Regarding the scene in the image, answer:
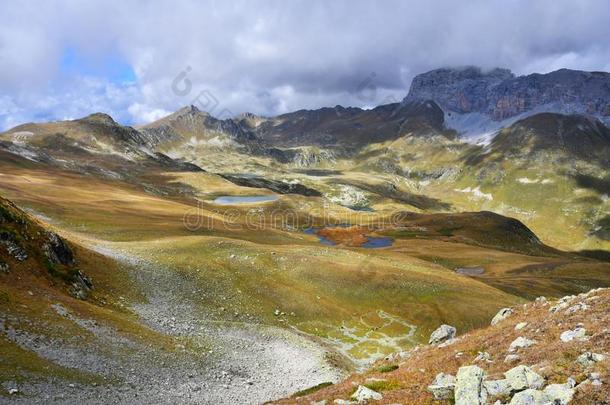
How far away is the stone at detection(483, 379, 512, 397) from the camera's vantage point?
1710 cm

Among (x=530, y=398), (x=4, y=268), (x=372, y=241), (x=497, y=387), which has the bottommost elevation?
(x=372, y=241)

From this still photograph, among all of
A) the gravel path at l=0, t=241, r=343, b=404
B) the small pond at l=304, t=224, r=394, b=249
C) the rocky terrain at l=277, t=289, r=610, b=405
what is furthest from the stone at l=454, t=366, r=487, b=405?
the small pond at l=304, t=224, r=394, b=249

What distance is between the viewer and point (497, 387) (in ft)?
57.4

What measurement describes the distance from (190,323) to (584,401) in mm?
37989

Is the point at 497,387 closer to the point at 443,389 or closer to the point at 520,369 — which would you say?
the point at 520,369

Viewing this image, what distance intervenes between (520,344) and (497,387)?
23.0ft

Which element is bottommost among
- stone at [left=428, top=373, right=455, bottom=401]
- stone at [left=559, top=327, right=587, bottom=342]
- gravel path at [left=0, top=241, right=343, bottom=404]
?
gravel path at [left=0, top=241, right=343, bottom=404]

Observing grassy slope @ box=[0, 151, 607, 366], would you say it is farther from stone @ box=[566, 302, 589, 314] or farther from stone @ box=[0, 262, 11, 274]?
stone @ box=[566, 302, 589, 314]

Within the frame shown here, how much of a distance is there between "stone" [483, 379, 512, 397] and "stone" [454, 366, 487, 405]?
228 millimetres

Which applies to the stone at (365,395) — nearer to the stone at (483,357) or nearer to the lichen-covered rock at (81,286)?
the stone at (483,357)

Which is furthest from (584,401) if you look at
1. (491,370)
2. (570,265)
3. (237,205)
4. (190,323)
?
(237,205)

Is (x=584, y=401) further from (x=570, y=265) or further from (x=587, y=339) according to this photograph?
(x=570, y=265)

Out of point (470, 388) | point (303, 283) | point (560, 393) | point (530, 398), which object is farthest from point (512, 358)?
point (303, 283)

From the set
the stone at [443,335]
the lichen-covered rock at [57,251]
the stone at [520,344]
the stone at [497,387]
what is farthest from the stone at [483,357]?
the lichen-covered rock at [57,251]
